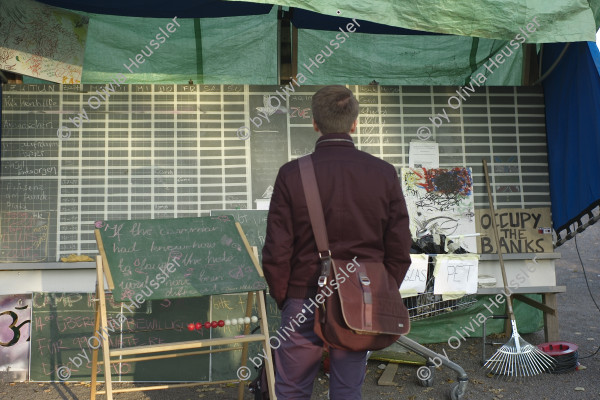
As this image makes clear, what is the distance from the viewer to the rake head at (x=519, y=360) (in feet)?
16.3

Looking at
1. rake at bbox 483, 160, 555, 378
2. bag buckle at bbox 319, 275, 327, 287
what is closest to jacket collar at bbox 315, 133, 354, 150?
bag buckle at bbox 319, 275, 327, 287

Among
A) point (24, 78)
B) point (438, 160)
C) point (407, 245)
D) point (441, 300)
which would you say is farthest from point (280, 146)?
point (407, 245)

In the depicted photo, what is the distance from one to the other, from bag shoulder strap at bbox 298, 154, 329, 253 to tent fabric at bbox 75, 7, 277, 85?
376cm

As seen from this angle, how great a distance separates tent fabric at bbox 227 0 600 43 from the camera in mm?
4461

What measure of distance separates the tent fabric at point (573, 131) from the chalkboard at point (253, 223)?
2.99 metres

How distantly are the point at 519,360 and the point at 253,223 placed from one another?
2689 mm

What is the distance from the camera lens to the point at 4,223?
5363 millimetres

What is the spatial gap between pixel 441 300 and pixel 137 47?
12.9 ft

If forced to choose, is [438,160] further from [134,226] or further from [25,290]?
[25,290]

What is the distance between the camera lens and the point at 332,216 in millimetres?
2537

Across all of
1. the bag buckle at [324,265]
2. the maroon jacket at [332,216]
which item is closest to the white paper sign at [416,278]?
the maroon jacket at [332,216]

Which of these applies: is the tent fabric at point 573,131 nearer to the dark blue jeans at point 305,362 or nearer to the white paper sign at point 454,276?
the white paper sign at point 454,276

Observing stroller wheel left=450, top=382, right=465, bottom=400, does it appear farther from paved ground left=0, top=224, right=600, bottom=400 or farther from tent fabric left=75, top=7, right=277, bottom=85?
tent fabric left=75, top=7, right=277, bottom=85

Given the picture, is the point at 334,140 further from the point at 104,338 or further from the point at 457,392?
the point at 457,392
